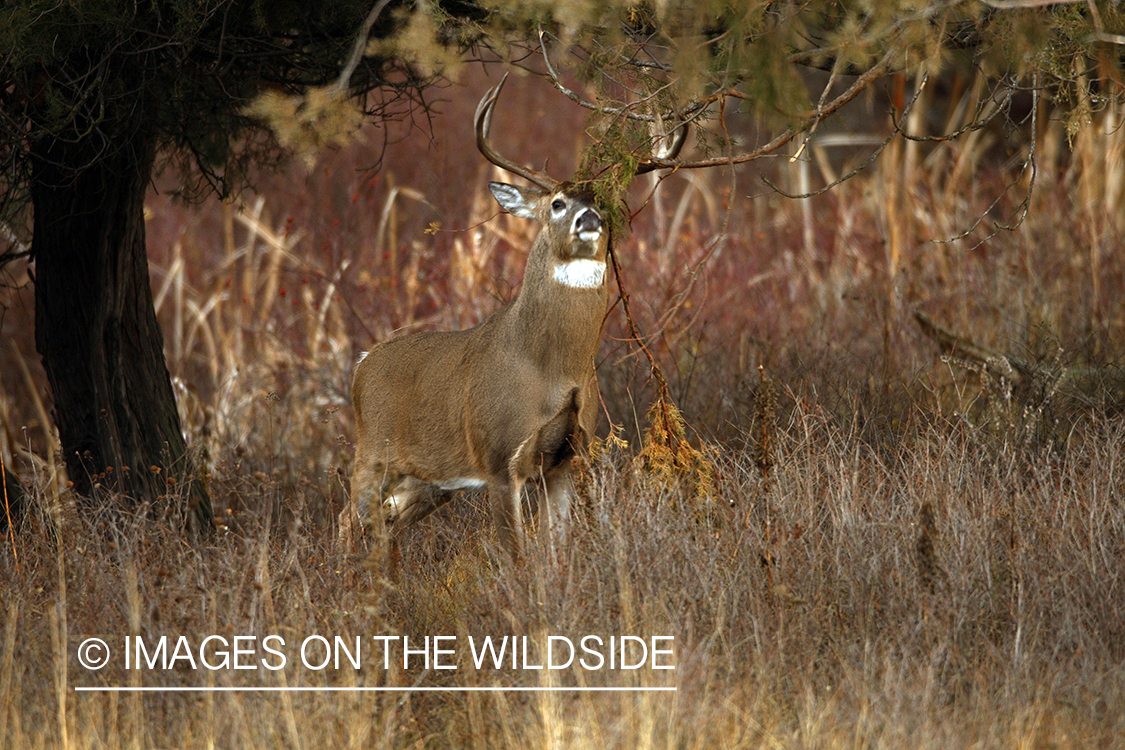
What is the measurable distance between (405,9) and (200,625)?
2.65m

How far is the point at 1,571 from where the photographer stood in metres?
4.92

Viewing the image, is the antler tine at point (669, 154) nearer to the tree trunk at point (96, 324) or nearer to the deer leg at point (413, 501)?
the deer leg at point (413, 501)

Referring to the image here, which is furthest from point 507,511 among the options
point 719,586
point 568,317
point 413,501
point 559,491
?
point 719,586

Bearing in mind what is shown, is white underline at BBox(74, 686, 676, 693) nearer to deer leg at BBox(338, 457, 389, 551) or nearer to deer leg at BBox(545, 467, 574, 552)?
deer leg at BBox(545, 467, 574, 552)

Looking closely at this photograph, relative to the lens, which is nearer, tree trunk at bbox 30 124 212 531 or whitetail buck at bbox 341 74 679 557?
whitetail buck at bbox 341 74 679 557

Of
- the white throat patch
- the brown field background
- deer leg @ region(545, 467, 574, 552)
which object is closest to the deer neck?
the white throat patch

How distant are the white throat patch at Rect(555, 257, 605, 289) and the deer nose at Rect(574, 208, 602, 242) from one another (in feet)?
0.80

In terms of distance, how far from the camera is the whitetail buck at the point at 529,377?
5.21 meters

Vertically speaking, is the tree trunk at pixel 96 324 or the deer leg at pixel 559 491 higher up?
the tree trunk at pixel 96 324

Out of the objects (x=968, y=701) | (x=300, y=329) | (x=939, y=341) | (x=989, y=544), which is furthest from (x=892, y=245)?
(x=968, y=701)

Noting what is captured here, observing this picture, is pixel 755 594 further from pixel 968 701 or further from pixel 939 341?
pixel 939 341

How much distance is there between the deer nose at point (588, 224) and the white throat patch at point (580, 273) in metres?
0.25

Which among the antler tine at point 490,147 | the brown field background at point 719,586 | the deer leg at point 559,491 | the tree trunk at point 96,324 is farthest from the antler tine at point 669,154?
the tree trunk at point 96,324

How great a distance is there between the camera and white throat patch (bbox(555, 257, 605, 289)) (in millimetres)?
5273
